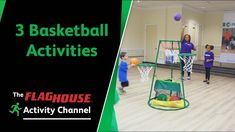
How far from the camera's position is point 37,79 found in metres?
1.07

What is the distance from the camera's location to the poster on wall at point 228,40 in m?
10.9

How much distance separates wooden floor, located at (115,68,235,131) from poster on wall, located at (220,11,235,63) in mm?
4770

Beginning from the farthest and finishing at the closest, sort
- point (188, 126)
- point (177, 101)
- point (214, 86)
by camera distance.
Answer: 1. point (214, 86)
2. point (177, 101)
3. point (188, 126)

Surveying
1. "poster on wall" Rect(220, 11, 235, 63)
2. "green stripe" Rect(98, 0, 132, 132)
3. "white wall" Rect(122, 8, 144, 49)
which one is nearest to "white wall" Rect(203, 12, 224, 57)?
"poster on wall" Rect(220, 11, 235, 63)

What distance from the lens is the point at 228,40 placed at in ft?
37.7

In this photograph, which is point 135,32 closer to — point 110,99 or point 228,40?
point 228,40

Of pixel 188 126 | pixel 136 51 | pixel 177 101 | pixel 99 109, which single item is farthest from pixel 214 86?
pixel 99 109

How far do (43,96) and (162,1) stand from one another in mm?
9858

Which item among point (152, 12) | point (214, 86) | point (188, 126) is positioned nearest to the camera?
point (188, 126)

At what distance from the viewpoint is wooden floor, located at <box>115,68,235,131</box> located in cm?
383

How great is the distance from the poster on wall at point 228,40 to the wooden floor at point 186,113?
4770 millimetres

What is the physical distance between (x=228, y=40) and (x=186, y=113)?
8306mm

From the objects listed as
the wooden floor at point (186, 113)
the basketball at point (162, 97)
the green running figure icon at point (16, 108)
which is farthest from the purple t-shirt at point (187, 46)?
the green running figure icon at point (16, 108)

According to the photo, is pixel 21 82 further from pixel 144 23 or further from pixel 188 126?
pixel 144 23
